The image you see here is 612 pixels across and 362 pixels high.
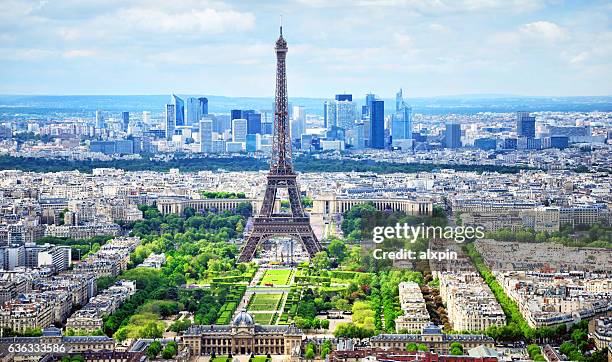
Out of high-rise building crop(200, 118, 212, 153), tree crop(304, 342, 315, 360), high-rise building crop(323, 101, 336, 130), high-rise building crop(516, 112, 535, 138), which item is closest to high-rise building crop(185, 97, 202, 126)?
high-rise building crop(200, 118, 212, 153)

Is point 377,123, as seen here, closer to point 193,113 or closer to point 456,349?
point 193,113

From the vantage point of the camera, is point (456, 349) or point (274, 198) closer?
point (456, 349)

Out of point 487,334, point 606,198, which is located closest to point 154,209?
point 606,198

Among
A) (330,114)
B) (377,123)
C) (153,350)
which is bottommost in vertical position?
(153,350)

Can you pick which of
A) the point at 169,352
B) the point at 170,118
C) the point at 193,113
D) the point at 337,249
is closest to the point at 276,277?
the point at 337,249

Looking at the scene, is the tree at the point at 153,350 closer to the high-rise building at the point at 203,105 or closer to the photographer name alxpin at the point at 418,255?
the photographer name alxpin at the point at 418,255

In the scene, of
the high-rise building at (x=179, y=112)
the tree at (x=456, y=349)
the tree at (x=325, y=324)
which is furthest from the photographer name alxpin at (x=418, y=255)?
the high-rise building at (x=179, y=112)
